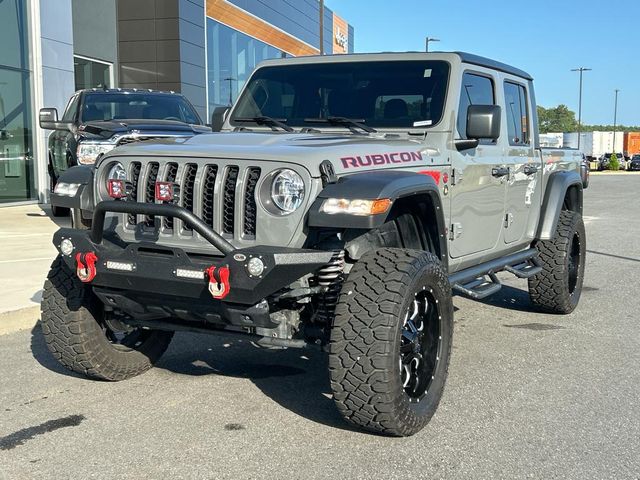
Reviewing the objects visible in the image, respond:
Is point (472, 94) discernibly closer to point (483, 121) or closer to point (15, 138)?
point (483, 121)

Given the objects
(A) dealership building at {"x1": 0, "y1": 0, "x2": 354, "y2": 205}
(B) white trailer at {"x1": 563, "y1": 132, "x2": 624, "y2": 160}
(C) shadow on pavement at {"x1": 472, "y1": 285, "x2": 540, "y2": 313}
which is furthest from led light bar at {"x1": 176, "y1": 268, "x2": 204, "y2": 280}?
(B) white trailer at {"x1": 563, "y1": 132, "x2": 624, "y2": 160}

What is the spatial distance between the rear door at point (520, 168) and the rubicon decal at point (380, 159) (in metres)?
1.61

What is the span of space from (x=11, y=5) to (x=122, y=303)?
1366cm

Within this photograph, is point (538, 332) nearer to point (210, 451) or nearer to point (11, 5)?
point (210, 451)

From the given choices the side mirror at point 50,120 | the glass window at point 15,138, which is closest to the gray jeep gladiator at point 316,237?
the side mirror at point 50,120

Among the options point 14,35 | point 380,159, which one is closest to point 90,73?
point 14,35

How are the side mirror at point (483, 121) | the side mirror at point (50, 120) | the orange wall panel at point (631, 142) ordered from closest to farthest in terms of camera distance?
1. the side mirror at point (483, 121)
2. the side mirror at point (50, 120)
3. the orange wall panel at point (631, 142)

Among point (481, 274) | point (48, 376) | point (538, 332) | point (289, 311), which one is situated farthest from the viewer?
point (538, 332)

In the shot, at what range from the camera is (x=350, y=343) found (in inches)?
141

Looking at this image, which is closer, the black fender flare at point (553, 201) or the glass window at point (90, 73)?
the black fender flare at point (553, 201)

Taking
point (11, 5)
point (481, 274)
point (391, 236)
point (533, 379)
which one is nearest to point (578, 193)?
point (481, 274)

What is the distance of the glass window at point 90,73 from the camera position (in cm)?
1964

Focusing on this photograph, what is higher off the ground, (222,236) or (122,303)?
(222,236)

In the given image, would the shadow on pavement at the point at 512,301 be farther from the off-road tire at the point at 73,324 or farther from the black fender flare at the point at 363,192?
the off-road tire at the point at 73,324
